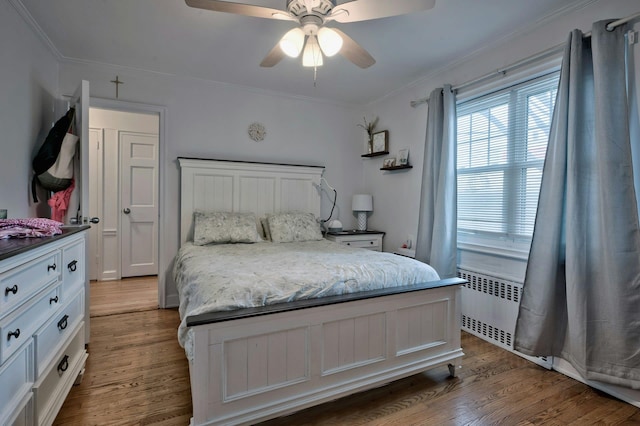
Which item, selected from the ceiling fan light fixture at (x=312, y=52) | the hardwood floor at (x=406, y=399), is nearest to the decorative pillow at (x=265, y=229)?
the hardwood floor at (x=406, y=399)

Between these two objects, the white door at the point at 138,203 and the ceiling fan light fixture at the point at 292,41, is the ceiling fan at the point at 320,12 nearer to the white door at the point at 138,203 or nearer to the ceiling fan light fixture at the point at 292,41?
the ceiling fan light fixture at the point at 292,41

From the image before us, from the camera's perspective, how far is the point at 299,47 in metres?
1.86

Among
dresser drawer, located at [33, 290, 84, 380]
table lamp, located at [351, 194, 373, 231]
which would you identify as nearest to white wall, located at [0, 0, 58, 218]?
dresser drawer, located at [33, 290, 84, 380]

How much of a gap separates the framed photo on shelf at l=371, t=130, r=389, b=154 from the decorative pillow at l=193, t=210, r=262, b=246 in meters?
1.81

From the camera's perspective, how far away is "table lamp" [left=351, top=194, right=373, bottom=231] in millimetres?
4035

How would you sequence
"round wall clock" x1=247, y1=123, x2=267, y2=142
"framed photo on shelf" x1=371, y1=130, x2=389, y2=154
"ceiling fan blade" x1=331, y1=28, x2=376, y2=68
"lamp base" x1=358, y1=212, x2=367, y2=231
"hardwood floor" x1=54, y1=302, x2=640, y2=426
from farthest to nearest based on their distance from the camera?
1. "lamp base" x1=358, y1=212, x2=367, y2=231
2. "framed photo on shelf" x1=371, y1=130, x2=389, y2=154
3. "round wall clock" x1=247, y1=123, x2=267, y2=142
4. "ceiling fan blade" x1=331, y1=28, x2=376, y2=68
5. "hardwood floor" x1=54, y1=302, x2=640, y2=426

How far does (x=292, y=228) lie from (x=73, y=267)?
1.97 meters

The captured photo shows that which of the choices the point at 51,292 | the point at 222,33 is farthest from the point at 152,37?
the point at 51,292

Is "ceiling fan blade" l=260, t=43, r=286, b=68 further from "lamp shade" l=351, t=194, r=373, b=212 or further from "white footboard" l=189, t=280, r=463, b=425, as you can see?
"lamp shade" l=351, t=194, r=373, b=212

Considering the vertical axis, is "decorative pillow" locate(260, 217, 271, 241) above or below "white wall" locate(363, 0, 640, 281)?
below

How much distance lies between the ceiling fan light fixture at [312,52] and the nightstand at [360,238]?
212 centimetres

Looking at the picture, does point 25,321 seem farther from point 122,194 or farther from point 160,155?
point 122,194

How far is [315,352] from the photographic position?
1682mm

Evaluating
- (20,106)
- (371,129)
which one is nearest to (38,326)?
(20,106)
